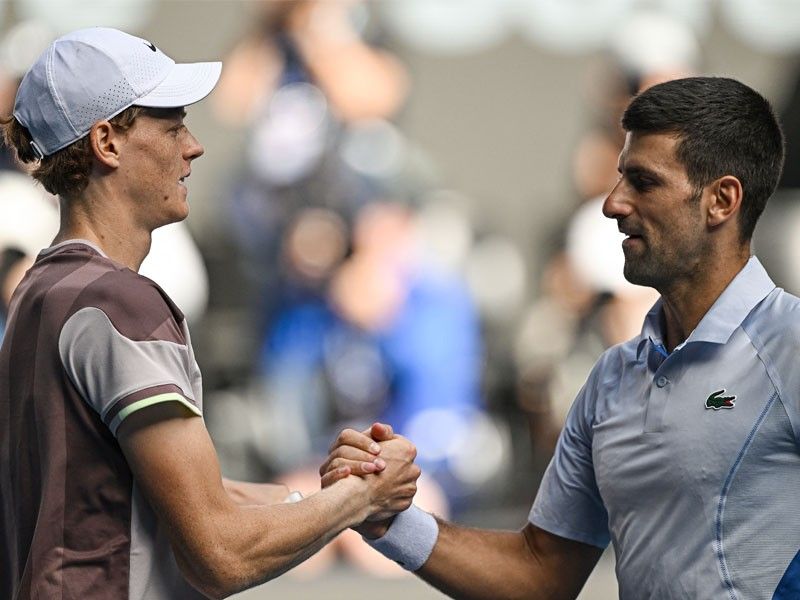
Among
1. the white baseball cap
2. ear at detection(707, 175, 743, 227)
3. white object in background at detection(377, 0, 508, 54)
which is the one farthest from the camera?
white object in background at detection(377, 0, 508, 54)

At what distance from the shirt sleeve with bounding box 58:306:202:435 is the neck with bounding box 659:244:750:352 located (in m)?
0.92

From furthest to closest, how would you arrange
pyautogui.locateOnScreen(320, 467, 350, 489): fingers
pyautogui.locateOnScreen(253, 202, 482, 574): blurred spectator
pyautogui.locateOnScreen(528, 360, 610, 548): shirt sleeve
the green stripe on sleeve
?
pyautogui.locateOnScreen(253, 202, 482, 574): blurred spectator → pyautogui.locateOnScreen(528, 360, 610, 548): shirt sleeve → pyautogui.locateOnScreen(320, 467, 350, 489): fingers → the green stripe on sleeve

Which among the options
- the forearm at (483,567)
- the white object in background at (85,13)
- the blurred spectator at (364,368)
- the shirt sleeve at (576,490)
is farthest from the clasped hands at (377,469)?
the white object in background at (85,13)

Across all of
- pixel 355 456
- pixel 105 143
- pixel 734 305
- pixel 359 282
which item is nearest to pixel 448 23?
pixel 359 282

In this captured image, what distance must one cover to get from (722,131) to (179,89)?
94cm

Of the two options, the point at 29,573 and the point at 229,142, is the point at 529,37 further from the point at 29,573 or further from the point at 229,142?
the point at 29,573

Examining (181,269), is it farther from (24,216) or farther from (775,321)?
(775,321)

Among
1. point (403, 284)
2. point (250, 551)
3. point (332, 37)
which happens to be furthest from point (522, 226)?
point (250, 551)

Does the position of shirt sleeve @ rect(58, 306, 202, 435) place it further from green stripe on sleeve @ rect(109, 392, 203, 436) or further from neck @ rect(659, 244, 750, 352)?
neck @ rect(659, 244, 750, 352)

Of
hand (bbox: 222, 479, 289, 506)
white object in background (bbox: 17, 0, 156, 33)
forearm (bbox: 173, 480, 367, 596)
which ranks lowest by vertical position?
hand (bbox: 222, 479, 289, 506)

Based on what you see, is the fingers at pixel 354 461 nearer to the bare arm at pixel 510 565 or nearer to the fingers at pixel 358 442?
the fingers at pixel 358 442

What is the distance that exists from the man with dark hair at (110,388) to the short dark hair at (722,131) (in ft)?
2.71

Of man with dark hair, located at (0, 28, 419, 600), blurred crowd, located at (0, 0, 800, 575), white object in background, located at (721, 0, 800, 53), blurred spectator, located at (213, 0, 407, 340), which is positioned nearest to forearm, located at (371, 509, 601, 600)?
man with dark hair, located at (0, 28, 419, 600)

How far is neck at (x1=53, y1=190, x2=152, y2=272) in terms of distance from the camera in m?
2.21
